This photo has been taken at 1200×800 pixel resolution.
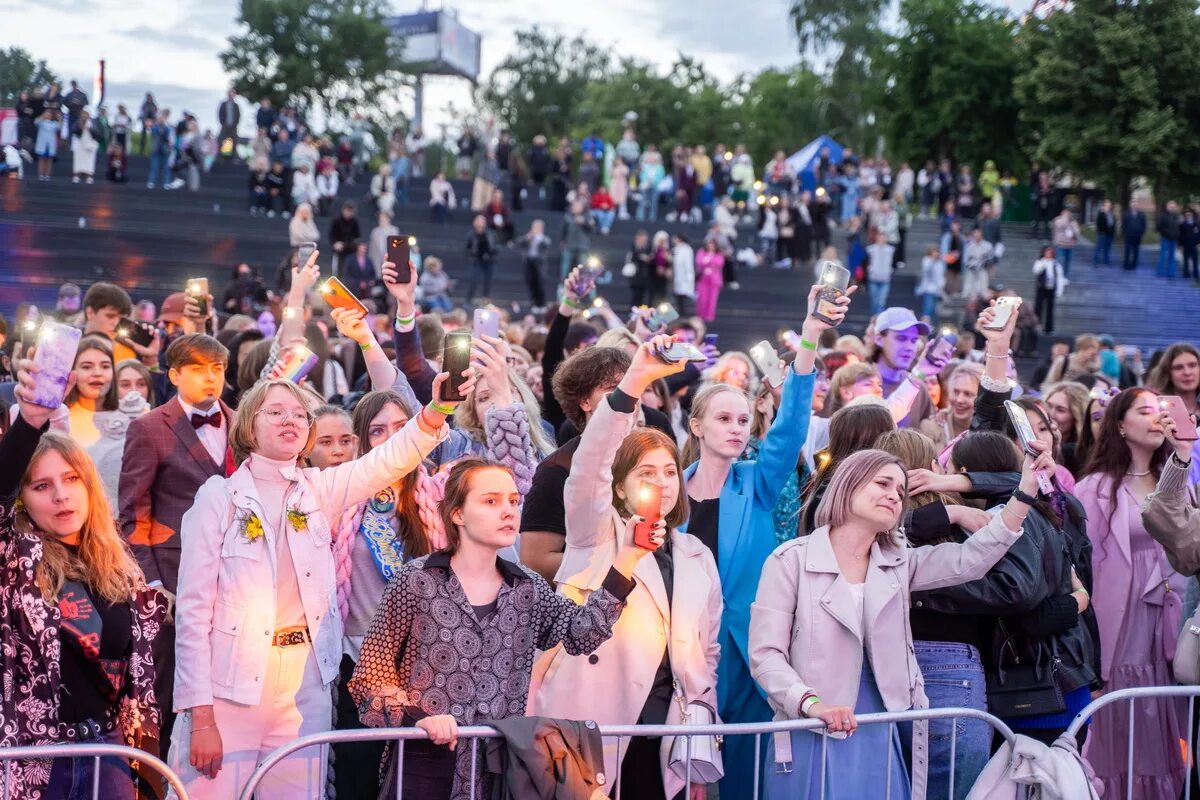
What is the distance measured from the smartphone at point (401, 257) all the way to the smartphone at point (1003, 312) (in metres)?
2.41

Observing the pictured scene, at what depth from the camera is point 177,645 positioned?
4426 mm

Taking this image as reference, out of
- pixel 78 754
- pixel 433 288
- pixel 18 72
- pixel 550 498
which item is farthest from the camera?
pixel 18 72

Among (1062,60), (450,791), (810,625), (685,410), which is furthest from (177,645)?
(1062,60)

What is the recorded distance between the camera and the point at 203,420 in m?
5.70

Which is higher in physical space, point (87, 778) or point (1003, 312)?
point (1003, 312)

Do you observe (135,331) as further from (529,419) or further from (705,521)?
(705,521)

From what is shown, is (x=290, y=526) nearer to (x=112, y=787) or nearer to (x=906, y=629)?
(x=112, y=787)

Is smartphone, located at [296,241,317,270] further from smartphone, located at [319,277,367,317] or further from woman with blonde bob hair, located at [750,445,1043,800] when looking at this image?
woman with blonde bob hair, located at [750,445,1043,800]

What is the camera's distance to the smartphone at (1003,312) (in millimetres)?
5898

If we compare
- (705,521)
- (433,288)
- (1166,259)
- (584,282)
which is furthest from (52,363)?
(1166,259)

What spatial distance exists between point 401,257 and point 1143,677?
3.60 m

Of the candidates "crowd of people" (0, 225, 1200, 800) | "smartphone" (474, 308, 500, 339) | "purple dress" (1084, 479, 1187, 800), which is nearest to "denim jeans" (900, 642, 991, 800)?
"crowd of people" (0, 225, 1200, 800)

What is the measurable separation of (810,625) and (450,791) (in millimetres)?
1320

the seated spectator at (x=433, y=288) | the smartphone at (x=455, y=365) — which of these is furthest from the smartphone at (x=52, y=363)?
the seated spectator at (x=433, y=288)
